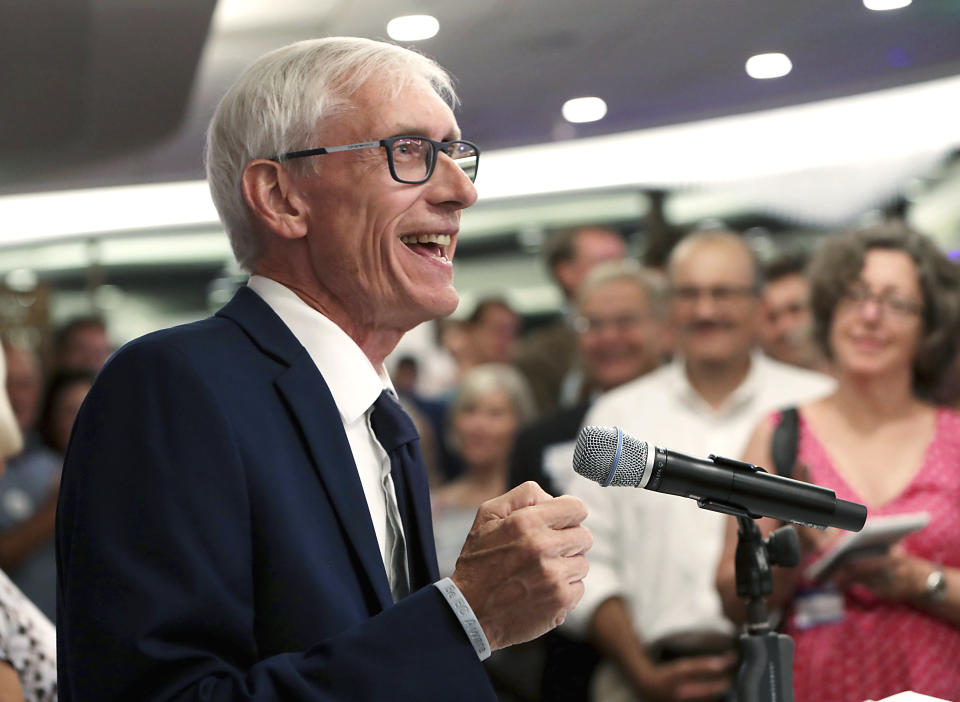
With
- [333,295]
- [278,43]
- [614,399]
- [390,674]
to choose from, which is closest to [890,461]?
[614,399]

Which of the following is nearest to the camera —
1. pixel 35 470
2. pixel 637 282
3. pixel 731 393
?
pixel 731 393

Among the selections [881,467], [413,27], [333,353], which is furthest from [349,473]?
[413,27]

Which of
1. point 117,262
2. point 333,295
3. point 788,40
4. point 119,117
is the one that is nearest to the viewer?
point 333,295

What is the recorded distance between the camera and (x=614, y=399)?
299 cm

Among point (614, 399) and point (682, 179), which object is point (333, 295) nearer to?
point (614, 399)

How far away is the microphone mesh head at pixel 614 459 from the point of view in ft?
3.66

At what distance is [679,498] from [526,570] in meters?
1.79

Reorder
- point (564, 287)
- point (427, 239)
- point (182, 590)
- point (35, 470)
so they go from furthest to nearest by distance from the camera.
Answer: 1. point (564, 287)
2. point (35, 470)
3. point (427, 239)
4. point (182, 590)

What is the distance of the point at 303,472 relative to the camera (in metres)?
1.15

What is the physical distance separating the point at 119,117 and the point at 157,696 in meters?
4.23

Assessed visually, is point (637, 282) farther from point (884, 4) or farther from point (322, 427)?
point (322, 427)

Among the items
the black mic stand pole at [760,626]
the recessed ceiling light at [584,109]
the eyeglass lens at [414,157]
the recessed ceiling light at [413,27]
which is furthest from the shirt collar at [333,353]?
the recessed ceiling light at [584,109]

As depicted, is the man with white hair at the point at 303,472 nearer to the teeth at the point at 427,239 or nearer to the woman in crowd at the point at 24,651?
the teeth at the point at 427,239

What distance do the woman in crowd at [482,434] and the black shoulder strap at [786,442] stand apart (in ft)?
4.31
